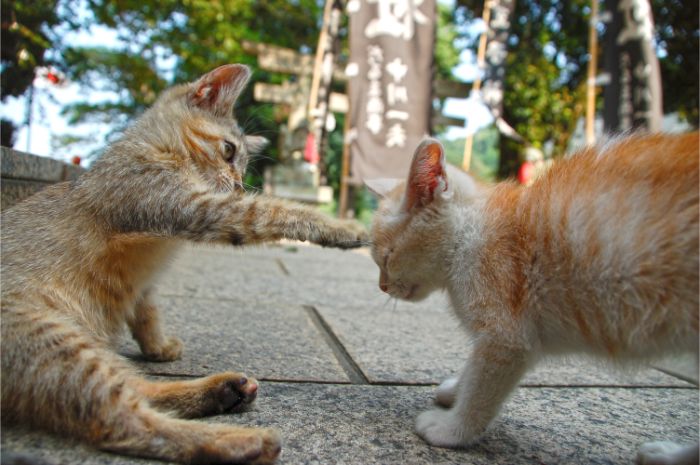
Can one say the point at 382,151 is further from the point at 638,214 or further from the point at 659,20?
the point at 659,20

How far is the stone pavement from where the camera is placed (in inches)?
58.1

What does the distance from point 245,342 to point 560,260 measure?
1518 millimetres

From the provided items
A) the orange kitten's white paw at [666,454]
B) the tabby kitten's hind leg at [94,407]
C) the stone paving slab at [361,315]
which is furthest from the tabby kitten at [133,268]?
the orange kitten's white paw at [666,454]

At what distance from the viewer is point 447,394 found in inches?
71.2

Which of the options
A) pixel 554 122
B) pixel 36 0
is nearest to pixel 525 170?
pixel 554 122

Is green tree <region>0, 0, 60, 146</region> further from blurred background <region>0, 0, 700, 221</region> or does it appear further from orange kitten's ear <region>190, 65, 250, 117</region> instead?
orange kitten's ear <region>190, 65, 250, 117</region>

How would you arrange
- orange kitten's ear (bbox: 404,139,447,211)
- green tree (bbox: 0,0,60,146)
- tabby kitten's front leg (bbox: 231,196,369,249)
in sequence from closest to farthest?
orange kitten's ear (bbox: 404,139,447,211) → tabby kitten's front leg (bbox: 231,196,369,249) → green tree (bbox: 0,0,60,146)

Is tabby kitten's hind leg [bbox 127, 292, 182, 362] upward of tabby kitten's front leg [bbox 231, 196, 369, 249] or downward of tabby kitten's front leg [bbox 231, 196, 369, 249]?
downward

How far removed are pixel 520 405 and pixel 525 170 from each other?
9.96 m

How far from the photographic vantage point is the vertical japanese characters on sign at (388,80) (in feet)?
24.5

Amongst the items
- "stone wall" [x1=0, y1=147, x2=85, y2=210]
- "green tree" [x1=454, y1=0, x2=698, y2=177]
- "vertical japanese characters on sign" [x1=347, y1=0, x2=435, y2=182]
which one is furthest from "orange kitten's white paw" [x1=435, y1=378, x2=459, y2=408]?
"green tree" [x1=454, y1=0, x2=698, y2=177]

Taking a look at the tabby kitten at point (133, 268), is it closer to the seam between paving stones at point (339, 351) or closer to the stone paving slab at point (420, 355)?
the seam between paving stones at point (339, 351)

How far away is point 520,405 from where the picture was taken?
1.92m

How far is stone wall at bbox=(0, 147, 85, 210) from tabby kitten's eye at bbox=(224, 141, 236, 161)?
117cm
